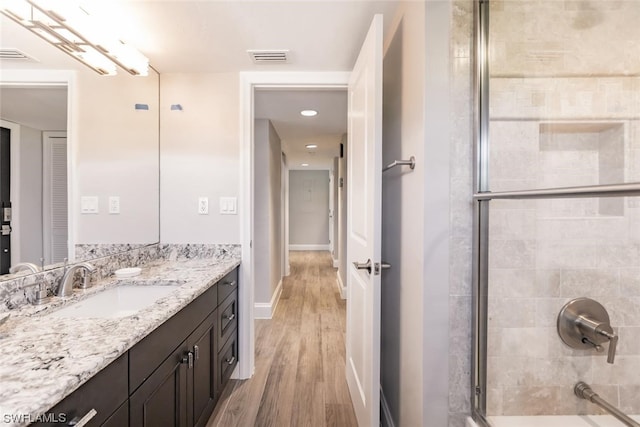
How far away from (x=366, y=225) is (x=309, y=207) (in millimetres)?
6865

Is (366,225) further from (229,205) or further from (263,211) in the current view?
(263,211)

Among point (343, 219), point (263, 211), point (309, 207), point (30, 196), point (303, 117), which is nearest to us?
point (30, 196)

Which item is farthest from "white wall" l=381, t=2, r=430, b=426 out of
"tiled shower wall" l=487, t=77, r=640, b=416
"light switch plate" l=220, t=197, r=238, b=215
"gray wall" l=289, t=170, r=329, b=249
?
"gray wall" l=289, t=170, r=329, b=249

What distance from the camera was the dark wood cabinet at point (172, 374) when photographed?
0.77 metres

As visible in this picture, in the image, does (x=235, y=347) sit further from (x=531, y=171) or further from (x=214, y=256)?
(x=531, y=171)

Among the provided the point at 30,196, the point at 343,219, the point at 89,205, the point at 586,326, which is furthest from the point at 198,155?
the point at 343,219

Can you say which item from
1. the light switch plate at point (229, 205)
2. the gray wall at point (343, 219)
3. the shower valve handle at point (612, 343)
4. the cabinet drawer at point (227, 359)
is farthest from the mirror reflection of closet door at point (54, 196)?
the gray wall at point (343, 219)

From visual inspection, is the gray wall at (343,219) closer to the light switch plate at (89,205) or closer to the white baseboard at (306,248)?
the light switch plate at (89,205)

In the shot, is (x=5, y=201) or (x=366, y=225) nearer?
(x=5, y=201)

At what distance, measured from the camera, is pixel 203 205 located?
A: 2146 mm

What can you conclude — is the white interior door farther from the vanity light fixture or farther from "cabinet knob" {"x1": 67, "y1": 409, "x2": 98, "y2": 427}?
the vanity light fixture

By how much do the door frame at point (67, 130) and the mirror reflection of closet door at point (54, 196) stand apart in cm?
3

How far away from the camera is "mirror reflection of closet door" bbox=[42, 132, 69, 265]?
1310 millimetres

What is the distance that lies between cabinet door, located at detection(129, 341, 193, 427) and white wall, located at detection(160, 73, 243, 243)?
3.30 feet
